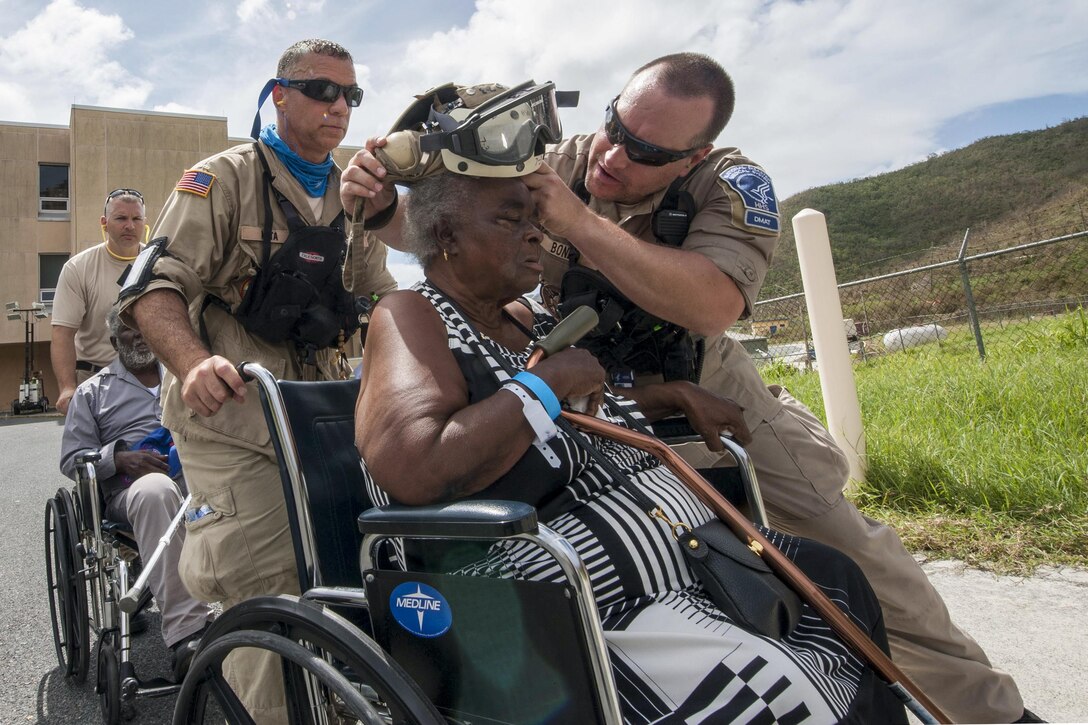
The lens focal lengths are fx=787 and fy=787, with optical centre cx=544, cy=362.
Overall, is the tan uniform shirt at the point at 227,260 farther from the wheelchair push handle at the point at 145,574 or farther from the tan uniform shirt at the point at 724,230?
the tan uniform shirt at the point at 724,230

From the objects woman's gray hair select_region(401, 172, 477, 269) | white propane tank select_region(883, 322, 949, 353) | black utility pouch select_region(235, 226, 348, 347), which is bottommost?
white propane tank select_region(883, 322, 949, 353)

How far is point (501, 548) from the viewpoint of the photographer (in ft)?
5.22

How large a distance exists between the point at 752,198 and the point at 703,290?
1.10 ft

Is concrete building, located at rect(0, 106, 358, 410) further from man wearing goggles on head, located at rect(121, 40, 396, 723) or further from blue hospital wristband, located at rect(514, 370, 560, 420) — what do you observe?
blue hospital wristband, located at rect(514, 370, 560, 420)

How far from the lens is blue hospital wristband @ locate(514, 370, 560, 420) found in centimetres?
155

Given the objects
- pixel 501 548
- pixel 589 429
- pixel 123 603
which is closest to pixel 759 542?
pixel 589 429

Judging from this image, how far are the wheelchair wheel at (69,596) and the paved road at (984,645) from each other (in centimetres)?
12

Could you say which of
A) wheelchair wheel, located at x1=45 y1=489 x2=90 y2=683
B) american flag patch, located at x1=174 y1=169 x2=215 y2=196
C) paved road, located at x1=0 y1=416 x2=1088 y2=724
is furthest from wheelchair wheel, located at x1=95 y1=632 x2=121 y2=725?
american flag patch, located at x1=174 y1=169 x2=215 y2=196

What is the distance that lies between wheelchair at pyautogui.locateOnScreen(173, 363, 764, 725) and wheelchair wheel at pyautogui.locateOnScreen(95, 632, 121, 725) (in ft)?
4.53

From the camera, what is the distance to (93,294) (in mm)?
4598

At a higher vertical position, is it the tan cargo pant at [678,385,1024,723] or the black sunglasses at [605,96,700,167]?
the black sunglasses at [605,96,700,167]

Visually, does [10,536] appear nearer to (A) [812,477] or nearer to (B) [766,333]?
(A) [812,477]

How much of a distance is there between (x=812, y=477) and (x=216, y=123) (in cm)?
3150

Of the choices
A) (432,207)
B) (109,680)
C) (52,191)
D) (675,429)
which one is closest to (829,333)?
(675,429)
